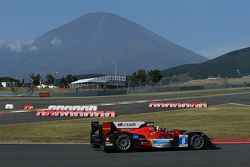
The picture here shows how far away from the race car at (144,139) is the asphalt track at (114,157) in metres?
0.37

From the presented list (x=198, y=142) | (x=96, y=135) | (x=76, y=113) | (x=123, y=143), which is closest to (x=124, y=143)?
(x=123, y=143)

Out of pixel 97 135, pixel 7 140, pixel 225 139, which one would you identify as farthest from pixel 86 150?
pixel 225 139

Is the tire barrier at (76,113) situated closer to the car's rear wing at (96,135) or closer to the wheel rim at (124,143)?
the car's rear wing at (96,135)

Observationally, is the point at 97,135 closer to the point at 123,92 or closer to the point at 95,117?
the point at 95,117

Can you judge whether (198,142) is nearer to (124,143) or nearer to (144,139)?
(144,139)

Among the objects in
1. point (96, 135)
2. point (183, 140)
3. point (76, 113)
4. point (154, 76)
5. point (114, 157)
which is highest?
point (154, 76)

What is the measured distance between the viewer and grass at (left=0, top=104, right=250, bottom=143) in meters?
21.3

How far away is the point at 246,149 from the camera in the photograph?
1667cm

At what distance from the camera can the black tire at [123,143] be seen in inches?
640

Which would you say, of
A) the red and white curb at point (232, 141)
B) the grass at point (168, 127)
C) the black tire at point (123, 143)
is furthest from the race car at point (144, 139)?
the grass at point (168, 127)

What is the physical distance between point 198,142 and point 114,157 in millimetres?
3239

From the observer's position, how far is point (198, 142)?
16672 millimetres

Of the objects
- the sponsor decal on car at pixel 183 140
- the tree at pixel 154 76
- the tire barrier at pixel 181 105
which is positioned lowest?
the sponsor decal on car at pixel 183 140

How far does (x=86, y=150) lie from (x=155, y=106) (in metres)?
26.3
